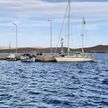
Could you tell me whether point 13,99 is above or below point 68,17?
below

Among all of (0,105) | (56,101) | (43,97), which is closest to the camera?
(0,105)

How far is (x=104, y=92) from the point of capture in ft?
168

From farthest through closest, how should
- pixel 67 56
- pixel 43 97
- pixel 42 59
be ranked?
pixel 42 59 < pixel 67 56 < pixel 43 97

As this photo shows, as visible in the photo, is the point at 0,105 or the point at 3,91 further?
the point at 3,91

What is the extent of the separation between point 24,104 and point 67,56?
340ft

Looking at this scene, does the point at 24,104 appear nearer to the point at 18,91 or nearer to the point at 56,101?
the point at 56,101

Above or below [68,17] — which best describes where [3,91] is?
below

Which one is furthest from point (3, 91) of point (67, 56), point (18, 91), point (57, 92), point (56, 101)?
point (67, 56)

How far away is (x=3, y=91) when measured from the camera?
5022 centimetres

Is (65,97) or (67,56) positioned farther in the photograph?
(67,56)

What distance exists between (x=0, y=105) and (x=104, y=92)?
51.3 feet

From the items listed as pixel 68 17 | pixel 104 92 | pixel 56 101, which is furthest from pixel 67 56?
pixel 56 101

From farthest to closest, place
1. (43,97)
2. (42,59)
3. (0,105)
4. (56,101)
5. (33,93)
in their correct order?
(42,59) < (33,93) < (43,97) < (56,101) < (0,105)

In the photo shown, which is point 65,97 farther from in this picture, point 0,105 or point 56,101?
point 0,105
